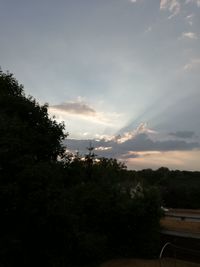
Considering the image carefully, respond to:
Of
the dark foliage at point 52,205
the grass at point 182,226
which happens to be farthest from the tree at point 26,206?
the grass at point 182,226

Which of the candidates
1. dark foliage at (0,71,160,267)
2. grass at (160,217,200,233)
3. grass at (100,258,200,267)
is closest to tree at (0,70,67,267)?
dark foliage at (0,71,160,267)

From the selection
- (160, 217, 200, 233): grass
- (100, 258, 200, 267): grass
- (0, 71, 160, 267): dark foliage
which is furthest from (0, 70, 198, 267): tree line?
(160, 217, 200, 233): grass

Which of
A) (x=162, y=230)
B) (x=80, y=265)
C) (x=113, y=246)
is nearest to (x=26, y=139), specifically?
(x=80, y=265)

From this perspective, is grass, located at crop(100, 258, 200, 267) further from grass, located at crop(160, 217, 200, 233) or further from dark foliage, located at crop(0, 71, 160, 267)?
grass, located at crop(160, 217, 200, 233)

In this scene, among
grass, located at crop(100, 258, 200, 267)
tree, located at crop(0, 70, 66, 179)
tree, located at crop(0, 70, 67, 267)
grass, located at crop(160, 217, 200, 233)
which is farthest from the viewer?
grass, located at crop(160, 217, 200, 233)

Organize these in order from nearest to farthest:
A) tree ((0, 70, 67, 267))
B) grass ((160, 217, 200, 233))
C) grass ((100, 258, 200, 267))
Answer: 1. tree ((0, 70, 67, 267))
2. grass ((100, 258, 200, 267))
3. grass ((160, 217, 200, 233))

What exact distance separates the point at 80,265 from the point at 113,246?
4.75m

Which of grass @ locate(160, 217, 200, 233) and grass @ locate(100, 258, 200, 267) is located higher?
grass @ locate(160, 217, 200, 233)

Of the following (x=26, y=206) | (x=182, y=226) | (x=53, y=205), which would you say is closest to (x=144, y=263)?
(x=182, y=226)

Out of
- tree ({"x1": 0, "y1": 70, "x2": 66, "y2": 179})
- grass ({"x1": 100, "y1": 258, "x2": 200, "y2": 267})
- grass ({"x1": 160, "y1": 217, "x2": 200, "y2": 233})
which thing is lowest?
grass ({"x1": 100, "y1": 258, "x2": 200, "y2": 267})

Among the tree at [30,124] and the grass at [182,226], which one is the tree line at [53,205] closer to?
the tree at [30,124]

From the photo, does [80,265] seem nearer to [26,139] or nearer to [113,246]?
[113,246]

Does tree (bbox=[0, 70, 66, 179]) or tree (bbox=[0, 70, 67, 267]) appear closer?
tree (bbox=[0, 70, 67, 267])

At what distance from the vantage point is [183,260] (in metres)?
29.2
